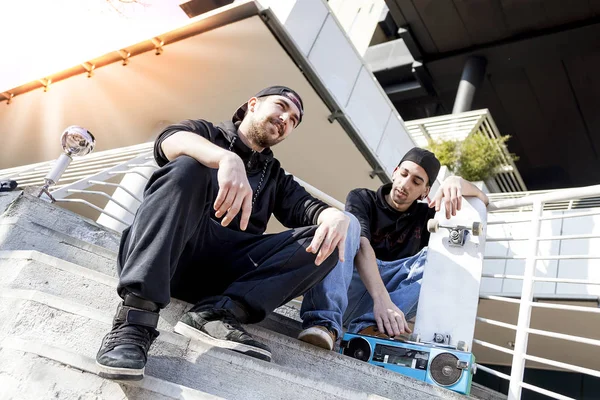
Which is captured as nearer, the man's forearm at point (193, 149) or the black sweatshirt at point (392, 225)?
the man's forearm at point (193, 149)

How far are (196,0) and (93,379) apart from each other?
32.3 ft

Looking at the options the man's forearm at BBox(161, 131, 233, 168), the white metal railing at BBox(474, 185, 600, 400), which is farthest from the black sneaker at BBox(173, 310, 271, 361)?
the white metal railing at BBox(474, 185, 600, 400)

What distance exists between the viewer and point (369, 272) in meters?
2.25

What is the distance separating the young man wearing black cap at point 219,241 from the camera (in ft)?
Answer: 4.43

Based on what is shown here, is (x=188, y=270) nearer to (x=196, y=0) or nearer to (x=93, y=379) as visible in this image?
(x=93, y=379)

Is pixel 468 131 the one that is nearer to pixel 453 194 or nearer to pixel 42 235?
pixel 453 194

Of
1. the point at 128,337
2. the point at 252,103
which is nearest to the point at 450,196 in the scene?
the point at 252,103

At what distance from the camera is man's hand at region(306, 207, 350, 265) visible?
168 centimetres

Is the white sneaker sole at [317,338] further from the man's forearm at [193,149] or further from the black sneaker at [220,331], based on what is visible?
the man's forearm at [193,149]

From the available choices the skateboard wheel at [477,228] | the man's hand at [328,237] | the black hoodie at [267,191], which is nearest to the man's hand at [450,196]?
the skateboard wheel at [477,228]

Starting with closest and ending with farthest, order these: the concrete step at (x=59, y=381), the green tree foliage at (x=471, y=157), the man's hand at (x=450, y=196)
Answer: the concrete step at (x=59, y=381) → the man's hand at (x=450, y=196) → the green tree foliage at (x=471, y=157)

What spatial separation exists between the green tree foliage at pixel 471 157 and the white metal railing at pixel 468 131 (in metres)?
0.37

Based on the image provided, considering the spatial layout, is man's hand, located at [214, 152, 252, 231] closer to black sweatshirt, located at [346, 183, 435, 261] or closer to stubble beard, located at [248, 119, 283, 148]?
stubble beard, located at [248, 119, 283, 148]

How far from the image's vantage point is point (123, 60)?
18.5ft
